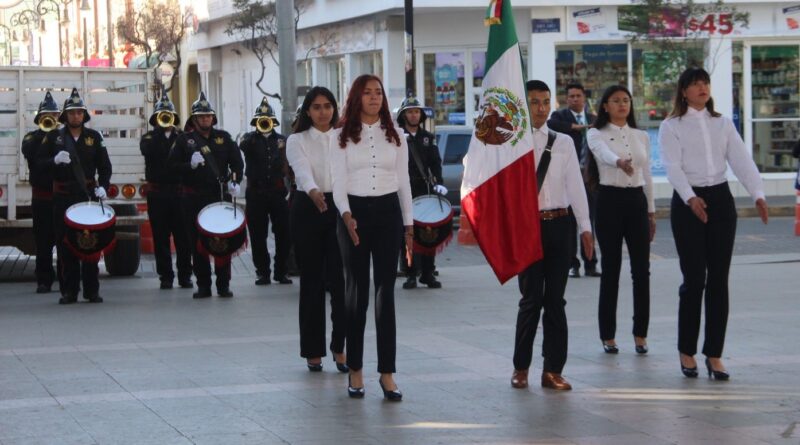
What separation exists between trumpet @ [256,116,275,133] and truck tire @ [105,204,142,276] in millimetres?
2032

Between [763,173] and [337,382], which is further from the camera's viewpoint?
[763,173]

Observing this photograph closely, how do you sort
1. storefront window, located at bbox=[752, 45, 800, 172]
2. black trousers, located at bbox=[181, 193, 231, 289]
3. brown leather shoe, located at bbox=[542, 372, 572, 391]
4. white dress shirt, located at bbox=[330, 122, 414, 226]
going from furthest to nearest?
storefront window, located at bbox=[752, 45, 800, 172], black trousers, located at bbox=[181, 193, 231, 289], brown leather shoe, located at bbox=[542, 372, 572, 391], white dress shirt, located at bbox=[330, 122, 414, 226]

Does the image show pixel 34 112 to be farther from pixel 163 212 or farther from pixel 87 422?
pixel 87 422

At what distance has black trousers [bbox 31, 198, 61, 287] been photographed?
575 inches

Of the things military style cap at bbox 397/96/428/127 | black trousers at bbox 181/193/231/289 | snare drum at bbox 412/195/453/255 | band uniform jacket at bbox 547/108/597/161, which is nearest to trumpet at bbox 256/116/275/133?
black trousers at bbox 181/193/231/289

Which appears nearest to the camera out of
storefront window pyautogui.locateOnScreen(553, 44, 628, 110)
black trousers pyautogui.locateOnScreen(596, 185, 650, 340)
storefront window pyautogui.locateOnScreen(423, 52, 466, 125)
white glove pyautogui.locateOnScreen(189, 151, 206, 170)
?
black trousers pyautogui.locateOnScreen(596, 185, 650, 340)

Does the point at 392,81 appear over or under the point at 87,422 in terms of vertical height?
over

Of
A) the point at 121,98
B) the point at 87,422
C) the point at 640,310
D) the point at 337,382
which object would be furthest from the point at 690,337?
the point at 121,98

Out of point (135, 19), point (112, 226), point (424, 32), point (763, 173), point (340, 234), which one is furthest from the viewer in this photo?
point (135, 19)

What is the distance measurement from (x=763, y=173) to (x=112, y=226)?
20068 mm

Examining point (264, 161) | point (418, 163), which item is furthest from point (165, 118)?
point (418, 163)

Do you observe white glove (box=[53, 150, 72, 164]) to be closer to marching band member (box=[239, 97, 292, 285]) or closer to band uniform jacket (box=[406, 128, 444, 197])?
marching band member (box=[239, 97, 292, 285])

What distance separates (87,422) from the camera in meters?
7.80

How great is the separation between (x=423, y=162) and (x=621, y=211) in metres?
5.19
